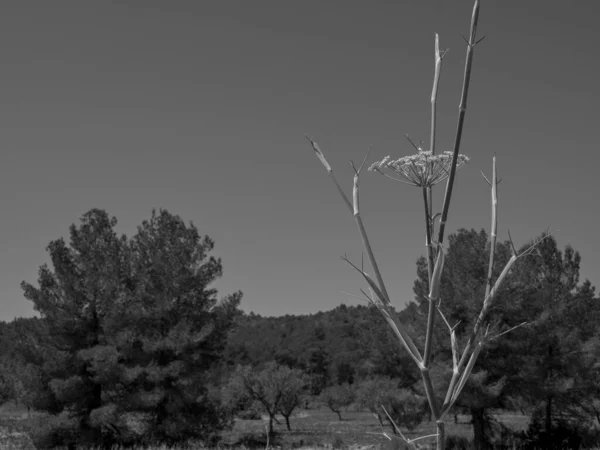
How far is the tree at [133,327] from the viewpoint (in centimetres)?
2531

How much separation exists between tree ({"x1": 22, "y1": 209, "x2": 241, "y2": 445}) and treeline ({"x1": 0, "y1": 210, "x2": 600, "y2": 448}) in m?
0.06

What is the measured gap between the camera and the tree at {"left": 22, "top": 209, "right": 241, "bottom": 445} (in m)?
25.3

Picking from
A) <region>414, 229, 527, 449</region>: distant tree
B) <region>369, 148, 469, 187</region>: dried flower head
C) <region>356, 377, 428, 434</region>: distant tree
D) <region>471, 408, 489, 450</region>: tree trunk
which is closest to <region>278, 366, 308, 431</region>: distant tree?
<region>356, 377, 428, 434</region>: distant tree

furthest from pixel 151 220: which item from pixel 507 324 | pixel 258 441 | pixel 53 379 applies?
pixel 507 324

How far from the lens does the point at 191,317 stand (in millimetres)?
28891

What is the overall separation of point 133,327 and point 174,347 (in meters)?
2.18

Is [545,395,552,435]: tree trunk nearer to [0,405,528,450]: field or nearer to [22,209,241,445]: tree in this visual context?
[0,405,528,450]: field

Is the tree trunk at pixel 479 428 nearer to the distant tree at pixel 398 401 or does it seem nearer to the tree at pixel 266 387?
the distant tree at pixel 398 401

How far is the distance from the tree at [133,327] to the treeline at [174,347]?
0.19 feet

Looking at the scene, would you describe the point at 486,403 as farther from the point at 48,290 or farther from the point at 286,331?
the point at 286,331

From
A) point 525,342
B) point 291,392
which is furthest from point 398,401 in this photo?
point 291,392

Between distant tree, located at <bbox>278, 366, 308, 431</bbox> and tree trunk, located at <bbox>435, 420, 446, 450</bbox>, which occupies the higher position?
tree trunk, located at <bbox>435, 420, 446, 450</bbox>

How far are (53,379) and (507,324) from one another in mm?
19743

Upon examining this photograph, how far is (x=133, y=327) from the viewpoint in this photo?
27203 mm
